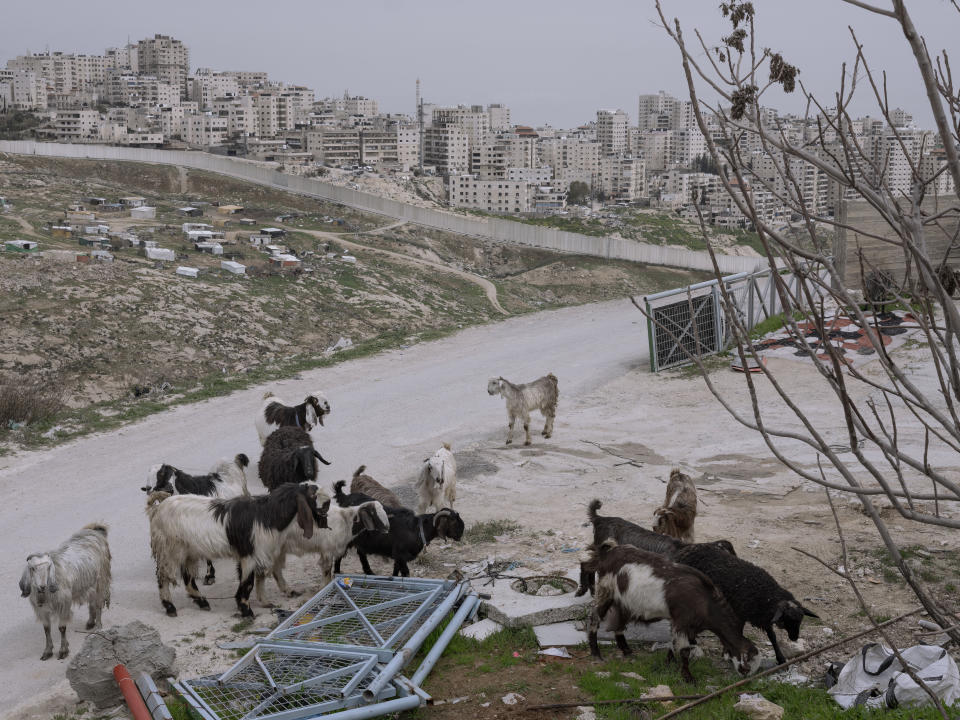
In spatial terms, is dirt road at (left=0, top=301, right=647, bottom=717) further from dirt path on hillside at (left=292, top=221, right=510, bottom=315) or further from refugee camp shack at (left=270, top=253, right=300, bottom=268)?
refugee camp shack at (left=270, top=253, right=300, bottom=268)

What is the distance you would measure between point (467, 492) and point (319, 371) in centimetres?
849

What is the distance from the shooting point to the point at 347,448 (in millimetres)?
16141

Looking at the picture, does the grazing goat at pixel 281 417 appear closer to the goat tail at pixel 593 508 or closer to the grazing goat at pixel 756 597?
the goat tail at pixel 593 508

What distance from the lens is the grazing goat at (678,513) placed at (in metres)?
10.7

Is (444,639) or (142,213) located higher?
(142,213)

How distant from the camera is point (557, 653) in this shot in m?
8.74

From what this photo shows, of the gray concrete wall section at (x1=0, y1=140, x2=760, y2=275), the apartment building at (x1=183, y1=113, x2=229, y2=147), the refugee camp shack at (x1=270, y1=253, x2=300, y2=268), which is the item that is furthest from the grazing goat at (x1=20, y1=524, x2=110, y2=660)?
the apartment building at (x1=183, y1=113, x2=229, y2=147)

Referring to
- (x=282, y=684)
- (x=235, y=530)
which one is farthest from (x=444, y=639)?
(x=235, y=530)

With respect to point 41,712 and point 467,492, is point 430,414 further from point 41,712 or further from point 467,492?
point 41,712

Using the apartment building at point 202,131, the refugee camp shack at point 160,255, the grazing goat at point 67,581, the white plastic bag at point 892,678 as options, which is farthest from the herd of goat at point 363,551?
the apartment building at point 202,131

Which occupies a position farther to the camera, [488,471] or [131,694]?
[488,471]

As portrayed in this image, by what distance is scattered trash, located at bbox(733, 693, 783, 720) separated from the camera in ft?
23.5

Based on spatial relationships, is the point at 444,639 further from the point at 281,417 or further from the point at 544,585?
the point at 281,417

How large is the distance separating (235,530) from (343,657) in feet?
6.86
